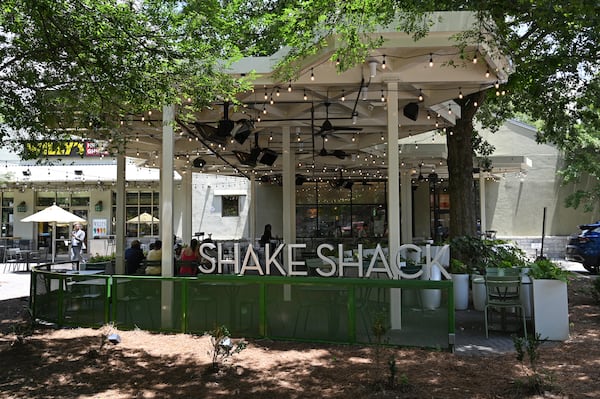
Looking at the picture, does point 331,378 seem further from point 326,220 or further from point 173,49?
point 326,220

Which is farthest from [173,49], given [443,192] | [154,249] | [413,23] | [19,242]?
[443,192]

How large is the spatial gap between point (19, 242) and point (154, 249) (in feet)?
45.5

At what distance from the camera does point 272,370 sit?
5988 millimetres

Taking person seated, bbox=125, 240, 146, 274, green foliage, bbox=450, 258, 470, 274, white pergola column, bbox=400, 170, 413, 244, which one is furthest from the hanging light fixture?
white pergola column, bbox=400, 170, 413, 244

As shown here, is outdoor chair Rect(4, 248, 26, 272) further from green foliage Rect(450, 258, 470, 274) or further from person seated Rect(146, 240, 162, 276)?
green foliage Rect(450, 258, 470, 274)

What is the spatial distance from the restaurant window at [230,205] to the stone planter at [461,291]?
624 inches

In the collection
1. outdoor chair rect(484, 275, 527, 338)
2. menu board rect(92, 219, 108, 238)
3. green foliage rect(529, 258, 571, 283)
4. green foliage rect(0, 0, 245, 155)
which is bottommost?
outdoor chair rect(484, 275, 527, 338)

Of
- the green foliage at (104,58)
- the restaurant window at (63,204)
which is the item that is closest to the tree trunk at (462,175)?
the green foliage at (104,58)

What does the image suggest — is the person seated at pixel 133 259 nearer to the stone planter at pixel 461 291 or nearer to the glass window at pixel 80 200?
the stone planter at pixel 461 291

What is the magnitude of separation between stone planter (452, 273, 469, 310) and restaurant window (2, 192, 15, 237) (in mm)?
20908

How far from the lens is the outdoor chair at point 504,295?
7367mm

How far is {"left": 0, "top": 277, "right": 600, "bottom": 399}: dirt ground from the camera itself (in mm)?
5207

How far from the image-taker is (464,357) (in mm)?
6426

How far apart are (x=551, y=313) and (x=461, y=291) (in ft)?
7.63
